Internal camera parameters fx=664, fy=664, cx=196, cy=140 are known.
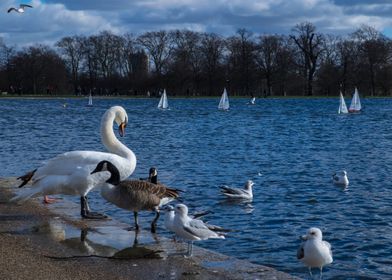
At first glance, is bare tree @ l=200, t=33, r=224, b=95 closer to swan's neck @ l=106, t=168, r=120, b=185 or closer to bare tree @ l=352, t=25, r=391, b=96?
bare tree @ l=352, t=25, r=391, b=96

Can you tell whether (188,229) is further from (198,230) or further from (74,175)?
(74,175)

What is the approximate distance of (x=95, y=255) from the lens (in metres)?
7.94

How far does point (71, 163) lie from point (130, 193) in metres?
1.47

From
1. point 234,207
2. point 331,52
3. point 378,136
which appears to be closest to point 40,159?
point 234,207

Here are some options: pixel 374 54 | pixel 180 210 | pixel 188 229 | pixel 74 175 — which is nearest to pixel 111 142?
pixel 74 175

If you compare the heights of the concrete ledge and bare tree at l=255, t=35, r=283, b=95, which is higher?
bare tree at l=255, t=35, r=283, b=95

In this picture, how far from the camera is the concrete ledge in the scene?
7188 millimetres

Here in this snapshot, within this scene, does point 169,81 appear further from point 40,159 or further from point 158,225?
point 158,225

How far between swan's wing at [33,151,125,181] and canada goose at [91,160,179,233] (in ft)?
1.57

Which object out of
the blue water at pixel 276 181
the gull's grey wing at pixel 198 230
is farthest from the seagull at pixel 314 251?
the gull's grey wing at pixel 198 230

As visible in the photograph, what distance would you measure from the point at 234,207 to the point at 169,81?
387ft

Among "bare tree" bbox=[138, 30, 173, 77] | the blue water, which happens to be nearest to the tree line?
"bare tree" bbox=[138, 30, 173, 77]

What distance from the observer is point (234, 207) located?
13.9 m

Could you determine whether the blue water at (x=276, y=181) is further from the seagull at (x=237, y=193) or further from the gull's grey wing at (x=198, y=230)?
the gull's grey wing at (x=198, y=230)
